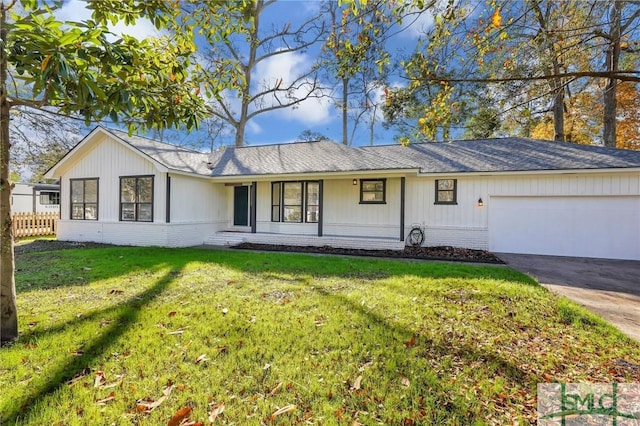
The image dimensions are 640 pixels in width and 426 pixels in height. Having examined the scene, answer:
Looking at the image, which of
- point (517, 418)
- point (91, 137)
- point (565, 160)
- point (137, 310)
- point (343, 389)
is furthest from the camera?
point (91, 137)

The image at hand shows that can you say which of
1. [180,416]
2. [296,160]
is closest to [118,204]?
[296,160]

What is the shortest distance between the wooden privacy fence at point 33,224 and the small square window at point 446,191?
18022 millimetres

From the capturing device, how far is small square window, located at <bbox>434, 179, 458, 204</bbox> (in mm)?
11000

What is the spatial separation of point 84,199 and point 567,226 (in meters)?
18.3

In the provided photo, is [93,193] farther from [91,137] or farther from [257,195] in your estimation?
[257,195]

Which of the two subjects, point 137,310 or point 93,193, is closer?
point 137,310

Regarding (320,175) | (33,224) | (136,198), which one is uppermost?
(320,175)

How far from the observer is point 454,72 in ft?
17.0

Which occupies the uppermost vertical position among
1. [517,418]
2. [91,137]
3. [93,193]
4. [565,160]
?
[91,137]

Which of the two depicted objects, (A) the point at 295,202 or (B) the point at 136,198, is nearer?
(B) the point at 136,198

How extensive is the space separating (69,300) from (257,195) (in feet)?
29.6

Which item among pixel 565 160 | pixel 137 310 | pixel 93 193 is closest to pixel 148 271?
pixel 137 310

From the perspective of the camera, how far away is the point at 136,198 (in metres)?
12.1

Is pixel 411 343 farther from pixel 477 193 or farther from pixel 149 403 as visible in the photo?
pixel 477 193
